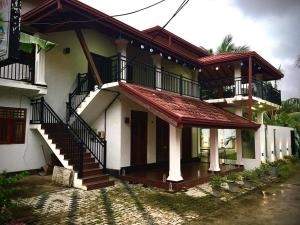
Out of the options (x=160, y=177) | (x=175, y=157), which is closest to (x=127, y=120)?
(x=160, y=177)

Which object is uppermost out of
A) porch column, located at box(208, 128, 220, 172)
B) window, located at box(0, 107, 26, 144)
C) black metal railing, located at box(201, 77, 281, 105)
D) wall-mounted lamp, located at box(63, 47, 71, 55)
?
wall-mounted lamp, located at box(63, 47, 71, 55)

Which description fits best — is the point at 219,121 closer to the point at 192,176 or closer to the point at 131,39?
the point at 192,176

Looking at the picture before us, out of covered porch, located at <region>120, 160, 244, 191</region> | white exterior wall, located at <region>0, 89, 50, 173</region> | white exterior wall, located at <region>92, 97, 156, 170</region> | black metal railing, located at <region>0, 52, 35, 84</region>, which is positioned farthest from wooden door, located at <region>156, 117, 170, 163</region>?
black metal railing, located at <region>0, 52, 35, 84</region>

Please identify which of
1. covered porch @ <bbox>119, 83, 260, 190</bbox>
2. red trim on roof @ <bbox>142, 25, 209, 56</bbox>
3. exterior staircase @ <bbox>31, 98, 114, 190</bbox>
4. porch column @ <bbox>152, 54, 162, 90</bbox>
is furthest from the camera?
red trim on roof @ <bbox>142, 25, 209, 56</bbox>

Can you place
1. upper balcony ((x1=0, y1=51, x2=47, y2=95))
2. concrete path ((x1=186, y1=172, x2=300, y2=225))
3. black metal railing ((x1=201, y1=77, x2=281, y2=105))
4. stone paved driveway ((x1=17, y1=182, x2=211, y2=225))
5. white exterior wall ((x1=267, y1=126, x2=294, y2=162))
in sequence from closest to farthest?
stone paved driveway ((x1=17, y1=182, x2=211, y2=225)), concrete path ((x1=186, y1=172, x2=300, y2=225)), upper balcony ((x1=0, y1=51, x2=47, y2=95)), black metal railing ((x1=201, y1=77, x2=281, y2=105)), white exterior wall ((x1=267, y1=126, x2=294, y2=162))

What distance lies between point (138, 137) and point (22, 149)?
515 centimetres

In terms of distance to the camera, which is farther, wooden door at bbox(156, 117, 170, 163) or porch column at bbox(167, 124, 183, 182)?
wooden door at bbox(156, 117, 170, 163)

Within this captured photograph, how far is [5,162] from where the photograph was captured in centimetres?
1088

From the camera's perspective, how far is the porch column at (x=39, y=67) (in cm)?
1136

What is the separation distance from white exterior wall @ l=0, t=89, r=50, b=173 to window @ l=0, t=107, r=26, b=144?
0.54ft

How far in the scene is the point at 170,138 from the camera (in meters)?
10.3

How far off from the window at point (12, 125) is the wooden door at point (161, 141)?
6.59m

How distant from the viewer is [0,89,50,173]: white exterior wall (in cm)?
1097

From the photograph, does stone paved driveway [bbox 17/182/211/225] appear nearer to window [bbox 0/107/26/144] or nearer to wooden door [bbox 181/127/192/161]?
window [bbox 0/107/26/144]
